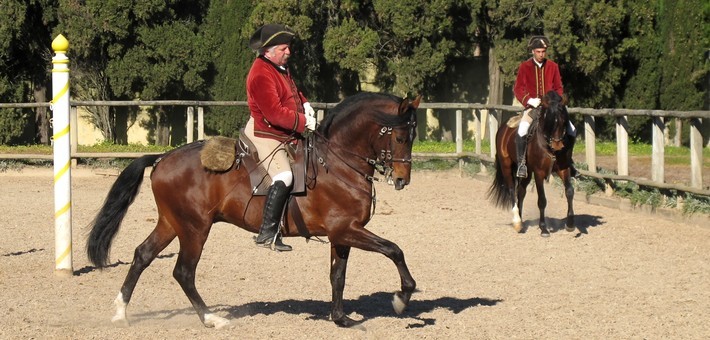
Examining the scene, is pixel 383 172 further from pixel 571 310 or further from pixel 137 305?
pixel 137 305

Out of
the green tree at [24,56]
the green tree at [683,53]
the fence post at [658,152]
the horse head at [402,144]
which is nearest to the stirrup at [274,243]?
the horse head at [402,144]

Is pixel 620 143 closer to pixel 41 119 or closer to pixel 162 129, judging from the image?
pixel 162 129

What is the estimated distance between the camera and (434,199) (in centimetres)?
1741

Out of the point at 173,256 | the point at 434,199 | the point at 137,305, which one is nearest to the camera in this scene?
the point at 137,305

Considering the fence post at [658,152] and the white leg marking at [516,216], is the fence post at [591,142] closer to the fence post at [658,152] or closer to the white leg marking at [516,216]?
the fence post at [658,152]

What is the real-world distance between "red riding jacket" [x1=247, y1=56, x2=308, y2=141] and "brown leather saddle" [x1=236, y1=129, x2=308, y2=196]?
4.7 inches

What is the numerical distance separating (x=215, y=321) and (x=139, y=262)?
2.64 feet

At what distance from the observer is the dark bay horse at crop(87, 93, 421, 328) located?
877 centimetres

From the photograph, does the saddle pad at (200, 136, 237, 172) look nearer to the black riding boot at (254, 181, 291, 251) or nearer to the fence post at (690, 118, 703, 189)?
the black riding boot at (254, 181, 291, 251)

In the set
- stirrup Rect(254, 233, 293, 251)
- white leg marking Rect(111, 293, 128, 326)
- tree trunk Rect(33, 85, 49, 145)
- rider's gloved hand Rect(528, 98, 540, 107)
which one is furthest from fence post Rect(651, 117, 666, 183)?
tree trunk Rect(33, 85, 49, 145)

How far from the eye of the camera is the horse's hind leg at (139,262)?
9.05 meters

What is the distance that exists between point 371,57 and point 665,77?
21.8 ft

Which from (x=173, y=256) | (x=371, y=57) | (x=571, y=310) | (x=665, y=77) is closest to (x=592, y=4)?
(x=665, y=77)

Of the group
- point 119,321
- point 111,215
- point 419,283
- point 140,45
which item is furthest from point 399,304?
point 140,45
